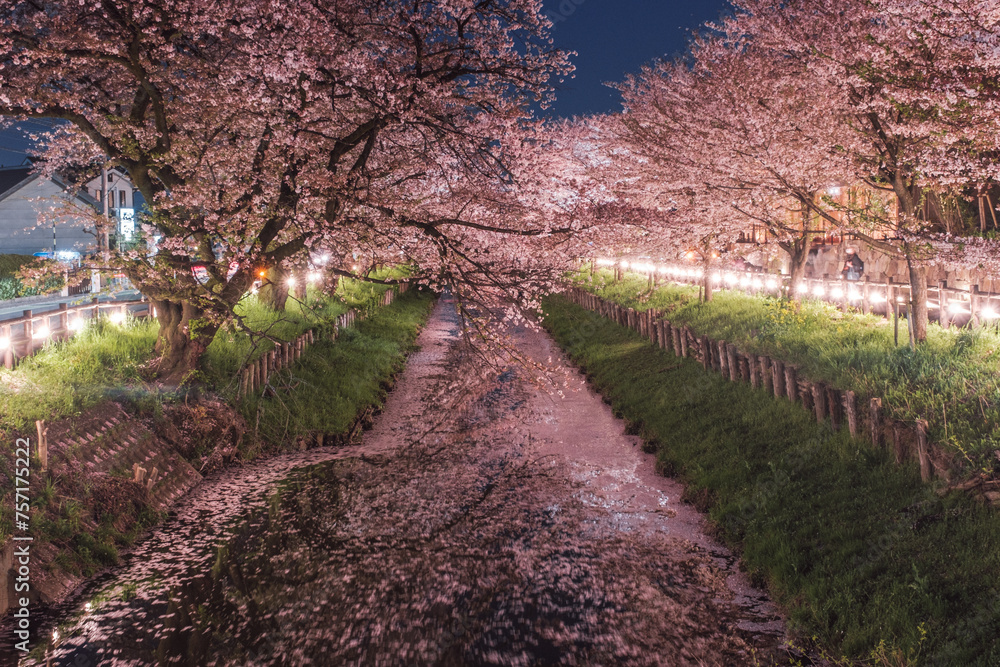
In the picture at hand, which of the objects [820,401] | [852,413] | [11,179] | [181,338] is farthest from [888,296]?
[11,179]

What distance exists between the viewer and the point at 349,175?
1045 centimetres

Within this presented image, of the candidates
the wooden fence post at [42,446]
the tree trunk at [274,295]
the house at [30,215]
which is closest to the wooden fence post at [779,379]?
the wooden fence post at [42,446]

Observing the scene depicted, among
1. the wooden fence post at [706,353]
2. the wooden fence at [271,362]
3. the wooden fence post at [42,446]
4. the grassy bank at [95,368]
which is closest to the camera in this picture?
the wooden fence post at [42,446]

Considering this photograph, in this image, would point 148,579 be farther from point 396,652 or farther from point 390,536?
point 396,652

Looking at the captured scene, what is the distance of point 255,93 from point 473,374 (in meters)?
10.3

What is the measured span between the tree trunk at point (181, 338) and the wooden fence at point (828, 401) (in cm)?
985

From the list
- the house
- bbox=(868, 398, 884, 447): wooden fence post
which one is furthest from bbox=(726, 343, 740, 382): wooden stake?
the house

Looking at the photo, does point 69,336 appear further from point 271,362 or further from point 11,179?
point 11,179

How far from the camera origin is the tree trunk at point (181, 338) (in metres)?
11.9

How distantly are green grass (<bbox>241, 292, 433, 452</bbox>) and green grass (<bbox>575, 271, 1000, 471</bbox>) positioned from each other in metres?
8.82

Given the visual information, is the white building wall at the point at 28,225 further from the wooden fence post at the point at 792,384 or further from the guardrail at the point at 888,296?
the wooden fence post at the point at 792,384

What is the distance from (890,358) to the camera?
10.3 meters

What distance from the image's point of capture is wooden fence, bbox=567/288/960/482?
22.9 feet

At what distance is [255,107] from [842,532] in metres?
10.1
